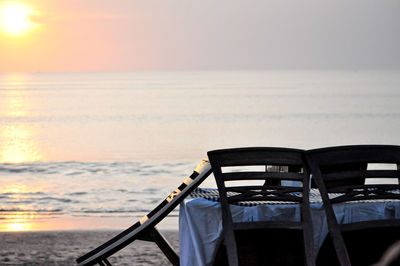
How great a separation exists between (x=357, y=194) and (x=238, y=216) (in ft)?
1.69

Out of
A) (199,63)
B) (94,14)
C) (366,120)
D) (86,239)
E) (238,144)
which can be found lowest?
(86,239)

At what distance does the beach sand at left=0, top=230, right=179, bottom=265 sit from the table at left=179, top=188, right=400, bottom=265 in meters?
1.60

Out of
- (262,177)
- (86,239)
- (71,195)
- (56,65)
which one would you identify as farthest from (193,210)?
(56,65)

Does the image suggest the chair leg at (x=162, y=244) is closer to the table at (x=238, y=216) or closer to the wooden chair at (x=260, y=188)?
the table at (x=238, y=216)

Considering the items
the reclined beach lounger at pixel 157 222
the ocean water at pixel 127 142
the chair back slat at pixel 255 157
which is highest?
the ocean water at pixel 127 142

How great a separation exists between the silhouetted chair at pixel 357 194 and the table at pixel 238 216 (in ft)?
0.24

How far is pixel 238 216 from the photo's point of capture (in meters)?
2.86

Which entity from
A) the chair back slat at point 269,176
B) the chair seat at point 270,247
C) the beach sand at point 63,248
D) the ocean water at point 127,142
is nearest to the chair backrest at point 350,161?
the chair back slat at point 269,176

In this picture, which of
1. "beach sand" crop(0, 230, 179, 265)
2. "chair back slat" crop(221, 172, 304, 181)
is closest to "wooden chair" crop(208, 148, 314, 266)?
"chair back slat" crop(221, 172, 304, 181)

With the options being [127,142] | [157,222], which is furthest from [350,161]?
[127,142]

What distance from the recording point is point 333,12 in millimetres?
64562

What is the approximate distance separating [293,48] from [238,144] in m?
50.2

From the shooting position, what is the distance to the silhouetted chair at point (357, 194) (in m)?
2.61

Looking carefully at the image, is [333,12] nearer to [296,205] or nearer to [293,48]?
[293,48]
